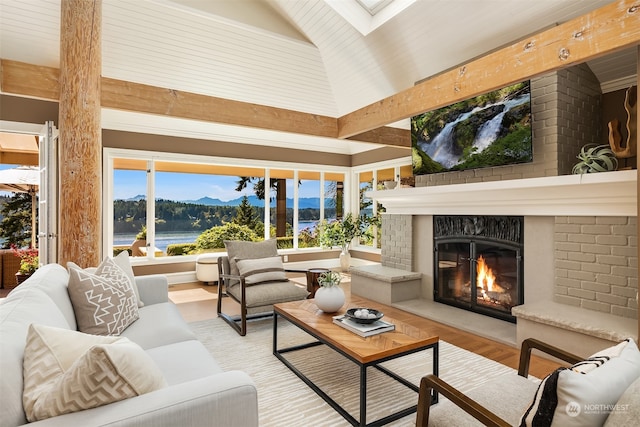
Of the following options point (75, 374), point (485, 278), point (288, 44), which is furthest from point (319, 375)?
point (288, 44)

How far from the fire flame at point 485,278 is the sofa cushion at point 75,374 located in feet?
12.3

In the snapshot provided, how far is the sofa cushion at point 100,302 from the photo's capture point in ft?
6.97

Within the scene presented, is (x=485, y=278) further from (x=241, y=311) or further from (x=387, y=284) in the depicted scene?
(x=241, y=311)

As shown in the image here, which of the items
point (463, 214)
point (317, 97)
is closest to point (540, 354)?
point (463, 214)

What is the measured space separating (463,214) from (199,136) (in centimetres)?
442

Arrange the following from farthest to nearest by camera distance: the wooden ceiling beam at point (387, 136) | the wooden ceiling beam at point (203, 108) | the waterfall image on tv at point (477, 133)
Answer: the wooden ceiling beam at point (387, 136) → the wooden ceiling beam at point (203, 108) → the waterfall image on tv at point (477, 133)

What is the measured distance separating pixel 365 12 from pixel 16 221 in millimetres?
7927

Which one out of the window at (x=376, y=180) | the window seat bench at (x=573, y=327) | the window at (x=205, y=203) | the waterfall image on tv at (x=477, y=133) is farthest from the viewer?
the window at (x=376, y=180)

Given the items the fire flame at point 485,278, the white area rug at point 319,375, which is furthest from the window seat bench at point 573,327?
the fire flame at point 485,278

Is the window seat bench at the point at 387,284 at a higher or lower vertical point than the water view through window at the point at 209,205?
lower

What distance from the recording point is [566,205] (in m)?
3.24

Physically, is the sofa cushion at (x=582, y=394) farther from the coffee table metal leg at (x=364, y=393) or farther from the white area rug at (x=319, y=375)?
the white area rug at (x=319, y=375)

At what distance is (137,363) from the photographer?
1211 mm

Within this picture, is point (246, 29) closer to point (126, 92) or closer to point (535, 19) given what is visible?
point (126, 92)
